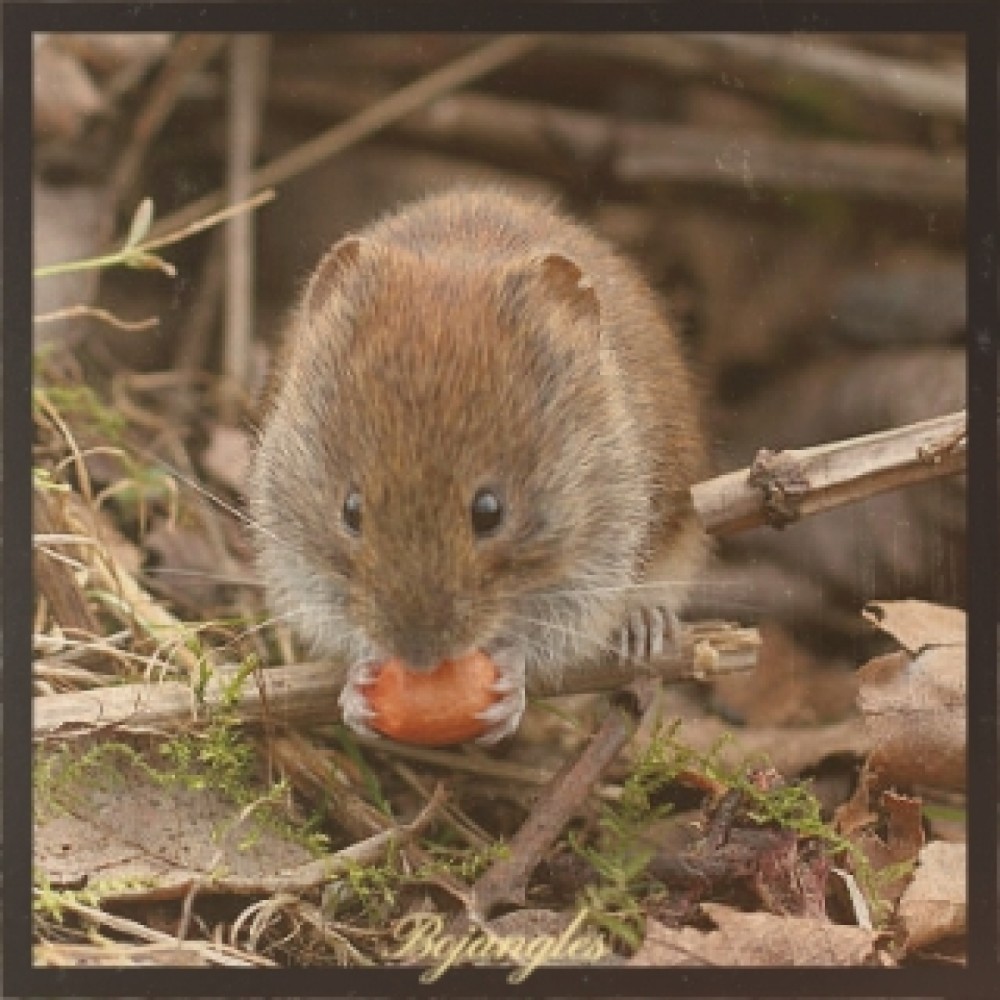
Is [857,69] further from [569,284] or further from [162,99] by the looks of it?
[162,99]

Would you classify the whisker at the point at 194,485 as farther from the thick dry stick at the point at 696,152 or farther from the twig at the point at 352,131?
the thick dry stick at the point at 696,152

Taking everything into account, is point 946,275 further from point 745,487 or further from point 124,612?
point 124,612

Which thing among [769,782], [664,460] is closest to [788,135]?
[664,460]

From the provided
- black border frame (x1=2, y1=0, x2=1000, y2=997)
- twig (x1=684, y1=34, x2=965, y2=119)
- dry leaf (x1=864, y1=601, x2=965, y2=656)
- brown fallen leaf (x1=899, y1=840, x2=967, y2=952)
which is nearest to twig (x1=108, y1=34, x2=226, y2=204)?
black border frame (x1=2, y1=0, x2=1000, y2=997)

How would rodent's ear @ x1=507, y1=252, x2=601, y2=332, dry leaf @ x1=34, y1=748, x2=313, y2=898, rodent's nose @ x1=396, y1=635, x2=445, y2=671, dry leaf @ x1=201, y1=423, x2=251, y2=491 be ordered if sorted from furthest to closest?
dry leaf @ x1=201, y1=423, x2=251, y2=491
dry leaf @ x1=34, y1=748, x2=313, y2=898
rodent's ear @ x1=507, y1=252, x2=601, y2=332
rodent's nose @ x1=396, y1=635, x2=445, y2=671

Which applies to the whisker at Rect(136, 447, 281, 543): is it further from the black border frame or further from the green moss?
the green moss

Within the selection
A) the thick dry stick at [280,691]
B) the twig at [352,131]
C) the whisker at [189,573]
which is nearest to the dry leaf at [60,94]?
the twig at [352,131]
